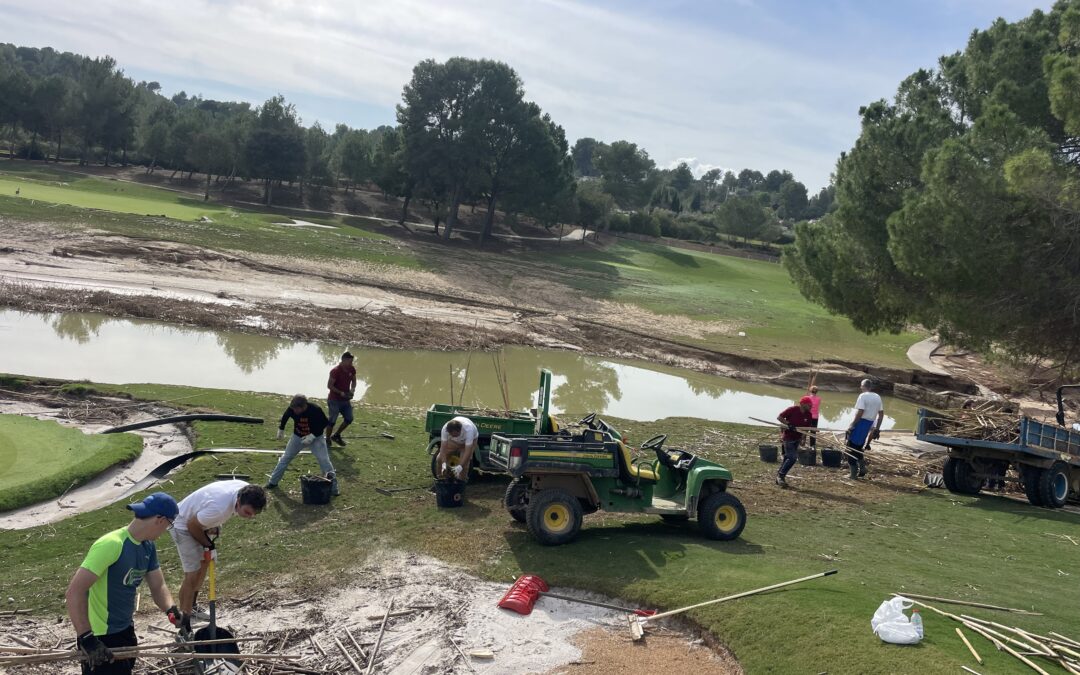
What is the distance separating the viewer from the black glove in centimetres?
607

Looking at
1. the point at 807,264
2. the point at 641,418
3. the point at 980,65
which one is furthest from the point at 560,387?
the point at 980,65

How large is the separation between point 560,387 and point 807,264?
9.40m

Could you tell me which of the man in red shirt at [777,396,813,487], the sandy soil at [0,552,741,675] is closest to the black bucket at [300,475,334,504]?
the sandy soil at [0,552,741,675]

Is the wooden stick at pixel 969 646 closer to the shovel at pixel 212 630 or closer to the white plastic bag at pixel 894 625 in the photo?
the white plastic bag at pixel 894 625

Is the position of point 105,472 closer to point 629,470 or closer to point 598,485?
point 598,485

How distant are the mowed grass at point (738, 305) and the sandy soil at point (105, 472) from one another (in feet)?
83.6

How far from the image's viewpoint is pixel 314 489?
1251cm

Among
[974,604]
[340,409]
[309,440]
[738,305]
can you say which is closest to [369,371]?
[340,409]

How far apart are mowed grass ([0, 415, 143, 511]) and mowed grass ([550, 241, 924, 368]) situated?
1066 inches

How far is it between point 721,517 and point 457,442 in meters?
4.05

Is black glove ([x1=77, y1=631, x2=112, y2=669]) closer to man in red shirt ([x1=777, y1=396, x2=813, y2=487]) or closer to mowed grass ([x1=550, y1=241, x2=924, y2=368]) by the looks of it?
man in red shirt ([x1=777, y1=396, x2=813, y2=487])

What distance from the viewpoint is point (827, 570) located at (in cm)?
1073

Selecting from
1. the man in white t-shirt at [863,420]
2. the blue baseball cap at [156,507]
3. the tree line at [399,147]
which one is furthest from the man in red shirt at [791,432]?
the tree line at [399,147]

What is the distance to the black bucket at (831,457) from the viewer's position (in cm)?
1845
